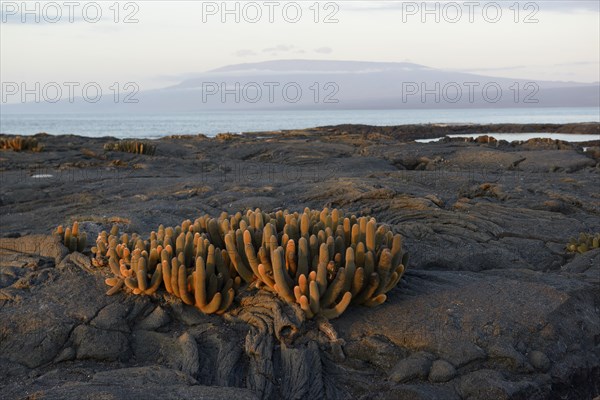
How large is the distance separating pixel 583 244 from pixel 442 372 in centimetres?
387

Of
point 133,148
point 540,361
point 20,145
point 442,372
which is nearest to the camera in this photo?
point 442,372

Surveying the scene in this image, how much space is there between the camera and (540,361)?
4973 mm

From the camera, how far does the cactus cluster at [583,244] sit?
7.79 metres

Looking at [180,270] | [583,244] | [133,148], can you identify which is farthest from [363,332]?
[133,148]

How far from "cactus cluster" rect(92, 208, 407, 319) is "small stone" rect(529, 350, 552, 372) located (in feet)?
3.69

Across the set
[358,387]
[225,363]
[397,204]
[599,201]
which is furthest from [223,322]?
[599,201]

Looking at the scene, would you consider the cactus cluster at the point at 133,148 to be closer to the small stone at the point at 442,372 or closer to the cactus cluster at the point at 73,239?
the cactus cluster at the point at 73,239

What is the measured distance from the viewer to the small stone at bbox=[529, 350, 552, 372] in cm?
496

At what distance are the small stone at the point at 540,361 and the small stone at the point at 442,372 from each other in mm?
642

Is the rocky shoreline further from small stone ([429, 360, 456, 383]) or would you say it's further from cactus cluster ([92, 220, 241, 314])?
cactus cluster ([92, 220, 241, 314])

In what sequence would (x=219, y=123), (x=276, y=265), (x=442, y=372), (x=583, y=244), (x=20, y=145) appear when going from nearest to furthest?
(x=442, y=372)
(x=276, y=265)
(x=583, y=244)
(x=20, y=145)
(x=219, y=123)

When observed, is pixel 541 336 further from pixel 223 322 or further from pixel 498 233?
pixel 498 233

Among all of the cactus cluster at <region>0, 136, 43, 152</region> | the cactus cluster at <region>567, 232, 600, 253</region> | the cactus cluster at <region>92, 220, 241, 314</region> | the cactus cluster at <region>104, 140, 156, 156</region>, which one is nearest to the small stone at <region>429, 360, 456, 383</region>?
the cactus cluster at <region>92, 220, 241, 314</region>

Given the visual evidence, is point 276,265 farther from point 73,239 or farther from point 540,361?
point 73,239
